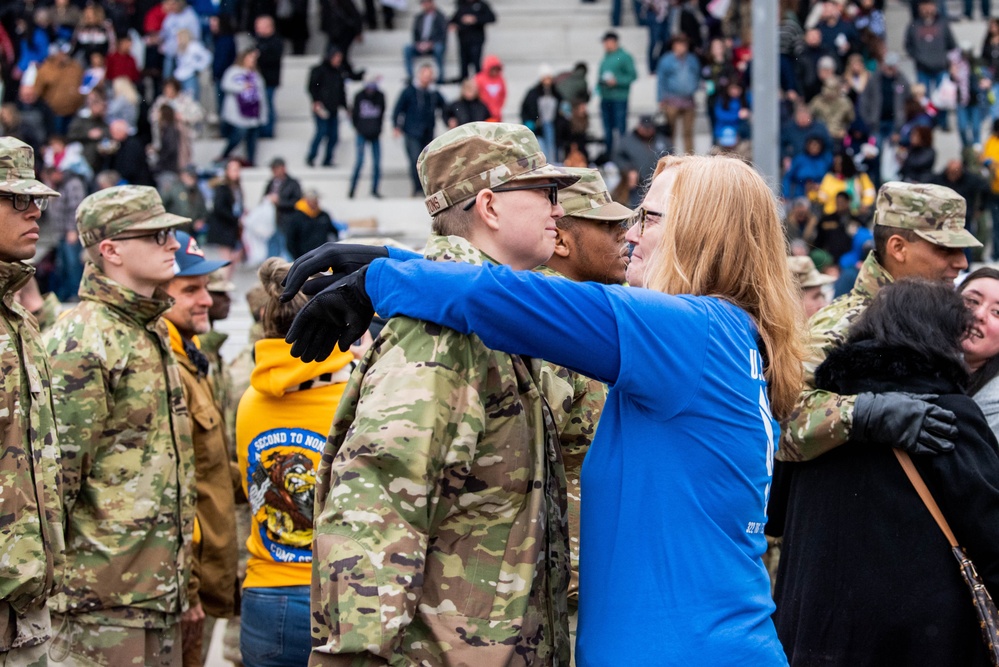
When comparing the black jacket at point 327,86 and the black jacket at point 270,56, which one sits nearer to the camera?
the black jacket at point 327,86

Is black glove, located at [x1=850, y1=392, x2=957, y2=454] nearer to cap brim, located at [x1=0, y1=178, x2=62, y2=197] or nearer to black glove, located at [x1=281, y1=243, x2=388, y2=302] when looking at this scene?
black glove, located at [x1=281, y1=243, x2=388, y2=302]

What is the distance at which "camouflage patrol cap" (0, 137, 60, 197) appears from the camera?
13.9ft

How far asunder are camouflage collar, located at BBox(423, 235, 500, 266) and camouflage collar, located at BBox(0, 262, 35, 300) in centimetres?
188

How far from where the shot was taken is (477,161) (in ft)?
9.27

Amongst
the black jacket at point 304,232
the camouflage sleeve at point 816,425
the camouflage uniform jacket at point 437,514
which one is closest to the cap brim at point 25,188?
the camouflage uniform jacket at point 437,514

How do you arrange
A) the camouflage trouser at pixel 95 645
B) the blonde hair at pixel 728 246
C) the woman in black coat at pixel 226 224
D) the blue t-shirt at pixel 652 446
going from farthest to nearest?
the woman in black coat at pixel 226 224 < the camouflage trouser at pixel 95 645 < the blonde hair at pixel 728 246 < the blue t-shirt at pixel 652 446

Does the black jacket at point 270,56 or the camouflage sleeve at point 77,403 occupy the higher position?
the black jacket at point 270,56

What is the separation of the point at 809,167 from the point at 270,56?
351 inches

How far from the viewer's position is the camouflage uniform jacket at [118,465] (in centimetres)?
466

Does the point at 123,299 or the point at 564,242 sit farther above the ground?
the point at 564,242

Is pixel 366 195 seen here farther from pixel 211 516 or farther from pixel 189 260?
pixel 211 516

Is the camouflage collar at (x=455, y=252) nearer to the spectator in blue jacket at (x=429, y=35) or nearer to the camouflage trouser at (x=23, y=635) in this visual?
the camouflage trouser at (x=23, y=635)

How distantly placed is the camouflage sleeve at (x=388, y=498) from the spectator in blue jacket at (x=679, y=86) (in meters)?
17.5

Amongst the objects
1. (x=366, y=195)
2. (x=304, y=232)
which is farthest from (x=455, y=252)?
(x=366, y=195)
